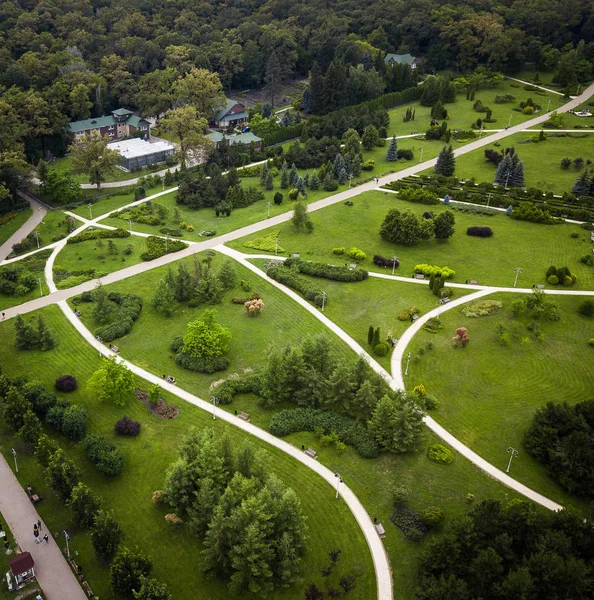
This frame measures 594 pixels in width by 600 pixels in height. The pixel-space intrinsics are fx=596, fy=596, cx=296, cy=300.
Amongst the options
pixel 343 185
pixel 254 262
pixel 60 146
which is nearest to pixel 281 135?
pixel 343 185

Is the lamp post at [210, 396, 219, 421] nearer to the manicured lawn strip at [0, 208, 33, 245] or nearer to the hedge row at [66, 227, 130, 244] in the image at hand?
the hedge row at [66, 227, 130, 244]

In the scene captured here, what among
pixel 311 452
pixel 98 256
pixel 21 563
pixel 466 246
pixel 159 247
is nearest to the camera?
pixel 21 563

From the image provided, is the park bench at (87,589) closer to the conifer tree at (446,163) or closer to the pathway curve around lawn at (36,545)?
the pathway curve around lawn at (36,545)

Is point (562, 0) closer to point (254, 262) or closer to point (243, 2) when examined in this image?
point (243, 2)

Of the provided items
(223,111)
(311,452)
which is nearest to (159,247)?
(311,452)

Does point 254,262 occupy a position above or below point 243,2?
below

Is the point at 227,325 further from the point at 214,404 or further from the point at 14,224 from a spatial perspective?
the point at 14,224

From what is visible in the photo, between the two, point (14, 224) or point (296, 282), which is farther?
point (14, 224)
